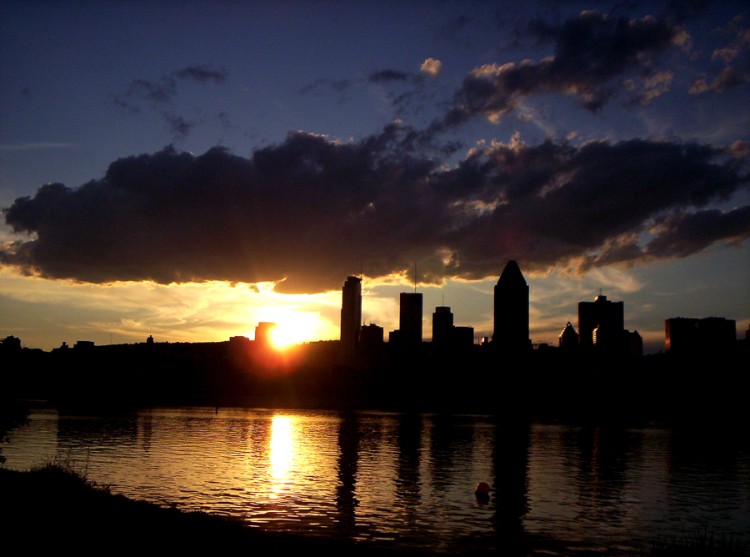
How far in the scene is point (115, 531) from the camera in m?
29.2

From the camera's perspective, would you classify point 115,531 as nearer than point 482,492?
Yes

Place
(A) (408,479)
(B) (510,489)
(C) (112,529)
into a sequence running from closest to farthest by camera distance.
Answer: (C) (112,529), (B) (510,489), (A) (408,479)

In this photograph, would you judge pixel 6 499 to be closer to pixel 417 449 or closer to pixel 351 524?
pixel 351 524

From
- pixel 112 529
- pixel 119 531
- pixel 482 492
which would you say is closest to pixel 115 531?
pixel 119 531

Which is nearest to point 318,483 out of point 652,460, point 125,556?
point 125,556

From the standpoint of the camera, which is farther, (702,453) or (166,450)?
(702,453)

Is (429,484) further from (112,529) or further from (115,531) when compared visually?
(115,531)

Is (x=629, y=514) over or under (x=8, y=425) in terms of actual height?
under

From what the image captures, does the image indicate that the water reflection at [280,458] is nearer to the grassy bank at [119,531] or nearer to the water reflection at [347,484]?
the water reflection at [347,484]


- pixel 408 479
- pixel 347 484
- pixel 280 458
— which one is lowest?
pixel 280 458

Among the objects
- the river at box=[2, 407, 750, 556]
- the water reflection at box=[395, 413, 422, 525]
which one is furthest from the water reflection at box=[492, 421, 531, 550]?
the water reflection at box=[395, 413, 422, 525]

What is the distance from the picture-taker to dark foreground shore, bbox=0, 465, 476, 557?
89.1 feet

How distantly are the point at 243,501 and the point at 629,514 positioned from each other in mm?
28544

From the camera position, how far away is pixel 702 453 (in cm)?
12162
